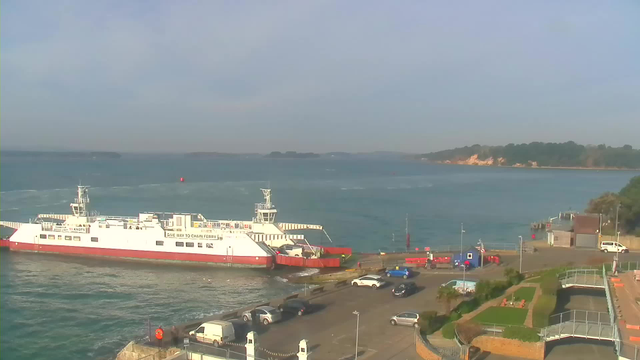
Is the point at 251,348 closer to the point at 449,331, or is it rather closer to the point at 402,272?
the point at 449,331

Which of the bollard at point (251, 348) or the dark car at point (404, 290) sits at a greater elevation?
the bollard at point (251, 348)

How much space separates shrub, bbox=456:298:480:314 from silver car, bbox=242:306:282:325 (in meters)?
6.82

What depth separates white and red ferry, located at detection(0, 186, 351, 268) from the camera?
3662cm

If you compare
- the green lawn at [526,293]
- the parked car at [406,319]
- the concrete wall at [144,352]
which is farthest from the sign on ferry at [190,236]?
the green lawn at [526,293]

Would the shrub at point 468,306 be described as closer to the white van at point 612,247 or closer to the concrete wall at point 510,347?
the concrete wall at point 510,347

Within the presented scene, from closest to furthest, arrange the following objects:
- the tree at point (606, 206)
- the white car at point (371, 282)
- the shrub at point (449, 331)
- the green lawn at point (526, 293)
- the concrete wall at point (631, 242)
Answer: the shrub at point (449, 331) → the green lawn at point (526, 293) → the white car at point (371, 282) → the concrete wall at point (631, 242) → the tree at point (606, 206)

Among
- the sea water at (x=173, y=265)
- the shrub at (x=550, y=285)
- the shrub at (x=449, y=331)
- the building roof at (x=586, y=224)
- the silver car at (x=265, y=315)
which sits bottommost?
the sea water at (x=173, y=265)

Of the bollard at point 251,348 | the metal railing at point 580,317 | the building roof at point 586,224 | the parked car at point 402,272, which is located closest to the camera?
the bollard at point 251,348

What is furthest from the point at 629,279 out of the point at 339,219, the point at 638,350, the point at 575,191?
the point at 575,191

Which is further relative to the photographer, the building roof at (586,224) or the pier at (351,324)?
the building roof at (586,224)

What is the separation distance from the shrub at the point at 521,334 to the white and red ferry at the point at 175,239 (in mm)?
20644

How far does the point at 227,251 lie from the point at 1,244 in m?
20.9

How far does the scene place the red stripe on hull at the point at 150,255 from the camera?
3622 cm

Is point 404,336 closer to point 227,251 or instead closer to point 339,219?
point 227,251
